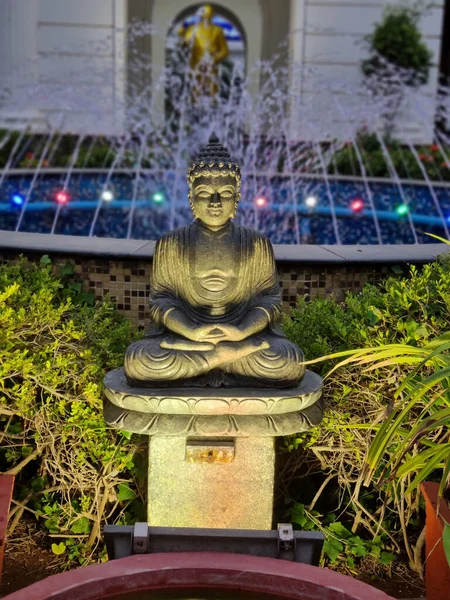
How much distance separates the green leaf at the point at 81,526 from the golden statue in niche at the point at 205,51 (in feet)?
42.3

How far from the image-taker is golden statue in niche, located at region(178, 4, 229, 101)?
1605 cm

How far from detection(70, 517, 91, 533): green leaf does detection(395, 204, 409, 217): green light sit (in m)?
6.24

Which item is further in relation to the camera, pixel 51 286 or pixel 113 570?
pixel 51 286

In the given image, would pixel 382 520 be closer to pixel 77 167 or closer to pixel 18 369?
pixel 18 369

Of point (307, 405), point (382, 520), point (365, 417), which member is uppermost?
point (307, 405)

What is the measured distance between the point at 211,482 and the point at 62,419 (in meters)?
0.75

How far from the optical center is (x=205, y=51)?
16.4 m

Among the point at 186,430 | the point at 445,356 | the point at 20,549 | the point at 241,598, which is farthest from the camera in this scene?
the point at 20,549

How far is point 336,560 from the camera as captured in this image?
3854 mm

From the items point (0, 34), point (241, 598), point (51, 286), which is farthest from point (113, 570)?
point (0, 34)

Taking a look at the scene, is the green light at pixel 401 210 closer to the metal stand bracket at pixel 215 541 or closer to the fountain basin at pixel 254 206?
the fountain basin at pixel 254 206

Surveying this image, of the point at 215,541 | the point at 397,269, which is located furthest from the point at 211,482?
the point at 397,269

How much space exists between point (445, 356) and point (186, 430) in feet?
3.23

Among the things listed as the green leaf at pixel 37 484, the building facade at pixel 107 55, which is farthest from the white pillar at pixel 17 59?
the green leaf at pixel 37 484
